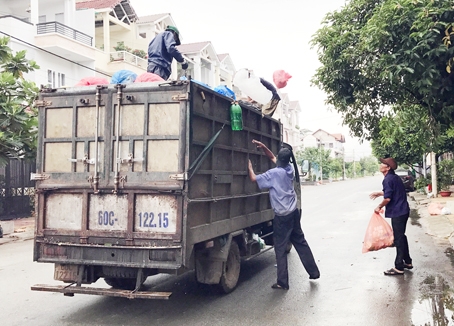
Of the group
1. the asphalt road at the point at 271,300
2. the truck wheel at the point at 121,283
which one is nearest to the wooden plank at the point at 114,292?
the asphalt road at the point at 271,300

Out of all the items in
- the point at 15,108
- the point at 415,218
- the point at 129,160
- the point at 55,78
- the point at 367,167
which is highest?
the point at 55,78

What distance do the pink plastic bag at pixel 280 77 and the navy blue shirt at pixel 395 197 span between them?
2.47m

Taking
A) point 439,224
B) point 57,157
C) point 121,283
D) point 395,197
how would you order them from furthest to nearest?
1. point 439,224
2. point 395,197
3. point 121,283
4. point 57,157

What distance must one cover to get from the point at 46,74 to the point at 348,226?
1516 cm

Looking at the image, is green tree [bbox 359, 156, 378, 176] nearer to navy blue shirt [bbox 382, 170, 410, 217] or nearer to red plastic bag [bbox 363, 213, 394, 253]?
navy blue shirt [bbox 382, 170, 410, 217]

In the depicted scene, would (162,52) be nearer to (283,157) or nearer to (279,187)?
(283,157)

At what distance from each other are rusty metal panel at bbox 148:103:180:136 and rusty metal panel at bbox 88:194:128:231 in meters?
0.79

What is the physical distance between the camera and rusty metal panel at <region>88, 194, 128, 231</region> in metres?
4.76

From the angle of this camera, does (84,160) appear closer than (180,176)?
No

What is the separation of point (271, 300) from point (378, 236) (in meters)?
2.21

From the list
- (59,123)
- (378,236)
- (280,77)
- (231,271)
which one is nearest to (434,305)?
(378,236)

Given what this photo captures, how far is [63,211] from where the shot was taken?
16.4 ft

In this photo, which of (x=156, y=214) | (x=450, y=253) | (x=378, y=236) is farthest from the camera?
(x=450, y=253)

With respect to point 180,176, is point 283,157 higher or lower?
higher
